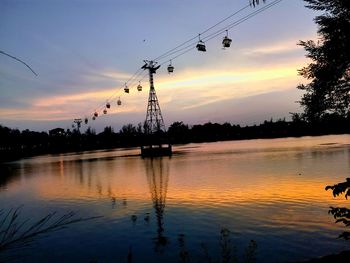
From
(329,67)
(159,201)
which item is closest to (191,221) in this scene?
(159,201)

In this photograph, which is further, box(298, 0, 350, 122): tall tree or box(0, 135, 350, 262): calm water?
box(0, 135, 350, 262): calm water

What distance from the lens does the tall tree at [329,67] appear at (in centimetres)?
1039

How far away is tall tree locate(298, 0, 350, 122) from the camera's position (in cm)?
1039

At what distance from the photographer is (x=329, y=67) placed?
37.3 ft

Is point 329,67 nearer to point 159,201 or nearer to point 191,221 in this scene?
point 191,221

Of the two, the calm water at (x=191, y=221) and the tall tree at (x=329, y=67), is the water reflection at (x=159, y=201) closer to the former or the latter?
the calm water at (x=191, y=221)

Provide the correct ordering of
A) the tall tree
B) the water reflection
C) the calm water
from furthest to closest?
the water reflection
the calm water
the tall tree

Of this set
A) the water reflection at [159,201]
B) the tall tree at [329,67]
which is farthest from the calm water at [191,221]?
the tall tree at [329,67]

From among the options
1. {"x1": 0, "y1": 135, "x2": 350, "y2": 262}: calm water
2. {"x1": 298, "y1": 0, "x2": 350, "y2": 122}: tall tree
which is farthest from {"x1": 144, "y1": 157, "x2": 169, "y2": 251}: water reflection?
{"x1": 298, "y1": 0, "x2": 350, "y2": 122}: tall tree

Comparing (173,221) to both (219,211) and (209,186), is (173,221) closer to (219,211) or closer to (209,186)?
Result: (219,211)

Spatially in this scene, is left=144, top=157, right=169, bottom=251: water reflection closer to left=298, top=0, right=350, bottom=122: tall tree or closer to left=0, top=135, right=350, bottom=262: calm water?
left=0, top=135, right=350, bottom=262: calm water

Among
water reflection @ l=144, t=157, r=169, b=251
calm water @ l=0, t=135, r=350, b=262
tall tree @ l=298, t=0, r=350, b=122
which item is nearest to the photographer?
tall tree @ l=298, t=0, r=350, b=122

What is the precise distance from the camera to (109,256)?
16516 mm

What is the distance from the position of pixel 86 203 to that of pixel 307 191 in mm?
17332
